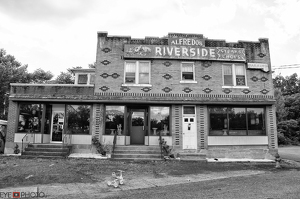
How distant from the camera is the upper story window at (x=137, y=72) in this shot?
15.7 m

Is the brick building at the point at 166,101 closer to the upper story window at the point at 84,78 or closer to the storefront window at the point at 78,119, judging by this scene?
the storefront window at the point at 78,119

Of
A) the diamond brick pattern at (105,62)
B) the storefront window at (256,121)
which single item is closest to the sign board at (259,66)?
the storefront window at (256,121)

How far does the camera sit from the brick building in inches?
592

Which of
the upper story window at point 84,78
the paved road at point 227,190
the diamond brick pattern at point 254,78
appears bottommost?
the paved road at point 227,190

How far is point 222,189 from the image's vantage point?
7.22 meters

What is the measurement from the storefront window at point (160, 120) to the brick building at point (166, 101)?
0.06 metres

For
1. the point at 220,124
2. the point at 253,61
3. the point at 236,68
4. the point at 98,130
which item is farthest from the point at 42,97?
the point at 253,61

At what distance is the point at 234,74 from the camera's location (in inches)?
633

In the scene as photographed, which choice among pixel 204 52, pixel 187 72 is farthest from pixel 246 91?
pixel 187 72

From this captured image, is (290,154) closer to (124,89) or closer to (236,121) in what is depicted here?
(236,121)

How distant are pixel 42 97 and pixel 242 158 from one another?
1295cm

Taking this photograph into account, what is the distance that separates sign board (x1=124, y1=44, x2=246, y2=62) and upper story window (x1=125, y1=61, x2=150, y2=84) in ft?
1.71

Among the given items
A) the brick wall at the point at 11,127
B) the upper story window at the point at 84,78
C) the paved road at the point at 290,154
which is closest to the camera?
the brick wall at the point at 11,127

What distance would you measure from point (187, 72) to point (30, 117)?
10.5 m
